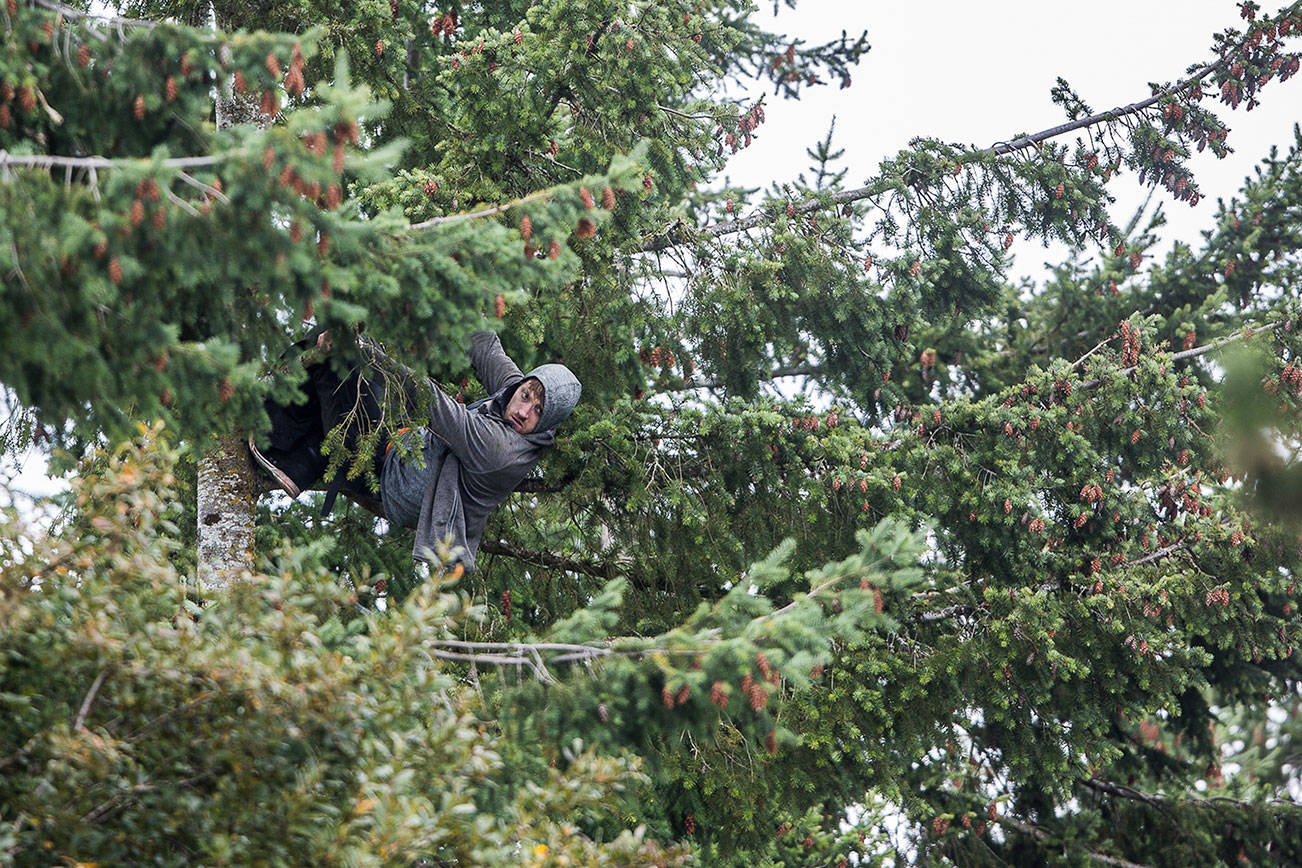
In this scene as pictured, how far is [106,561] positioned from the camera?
4.45 metres

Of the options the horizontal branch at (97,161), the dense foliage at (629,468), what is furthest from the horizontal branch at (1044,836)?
the horizontal branch at (97,161)

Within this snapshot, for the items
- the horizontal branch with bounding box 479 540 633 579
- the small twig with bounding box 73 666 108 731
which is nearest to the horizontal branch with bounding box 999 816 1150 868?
the horizontal branch with bounding box 479 540 633 579

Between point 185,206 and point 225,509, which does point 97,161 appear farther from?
point 225,509

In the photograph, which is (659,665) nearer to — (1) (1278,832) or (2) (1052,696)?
(2) (1052,696)

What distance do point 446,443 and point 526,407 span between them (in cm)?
41

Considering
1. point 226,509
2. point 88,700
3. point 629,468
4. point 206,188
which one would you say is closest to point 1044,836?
point 629,468

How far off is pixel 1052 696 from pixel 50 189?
7.28 meters

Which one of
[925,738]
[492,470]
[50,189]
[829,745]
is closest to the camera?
[50,189]

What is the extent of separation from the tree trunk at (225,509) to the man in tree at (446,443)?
0.12 m

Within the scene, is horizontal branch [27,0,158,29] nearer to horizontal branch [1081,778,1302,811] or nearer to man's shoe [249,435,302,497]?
man's shoe [249,435,302,497]

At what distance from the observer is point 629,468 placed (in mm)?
7270

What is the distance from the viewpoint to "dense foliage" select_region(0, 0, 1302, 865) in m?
4.10

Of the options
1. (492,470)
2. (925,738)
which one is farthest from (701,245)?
(925,738)

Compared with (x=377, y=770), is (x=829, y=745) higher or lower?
higher
